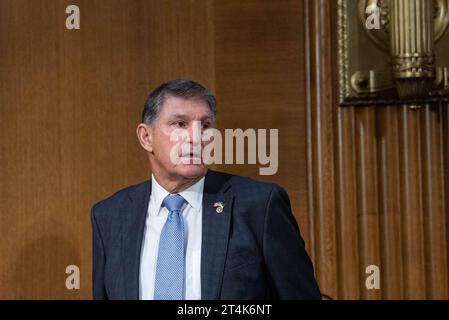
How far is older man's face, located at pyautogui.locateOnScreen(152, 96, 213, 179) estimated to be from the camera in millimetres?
1720

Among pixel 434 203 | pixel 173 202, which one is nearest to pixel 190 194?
pixel 173 202

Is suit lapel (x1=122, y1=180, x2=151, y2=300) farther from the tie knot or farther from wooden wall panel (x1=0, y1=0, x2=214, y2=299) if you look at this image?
wooden wall panel (x1=0, y1=0, x2=214, y2=299)

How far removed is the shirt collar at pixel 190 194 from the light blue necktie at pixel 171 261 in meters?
0.04

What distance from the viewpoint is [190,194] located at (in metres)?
1.77

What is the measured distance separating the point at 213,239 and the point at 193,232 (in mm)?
59

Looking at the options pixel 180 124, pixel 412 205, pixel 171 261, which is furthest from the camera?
pixel 412 205

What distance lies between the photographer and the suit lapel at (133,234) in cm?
166

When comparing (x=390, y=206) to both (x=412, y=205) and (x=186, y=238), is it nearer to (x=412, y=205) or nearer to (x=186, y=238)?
(x=412, y=205)

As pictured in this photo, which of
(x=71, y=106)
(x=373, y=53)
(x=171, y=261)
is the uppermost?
(x=373, y=53)

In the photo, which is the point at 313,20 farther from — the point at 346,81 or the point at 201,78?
the point at 201,78

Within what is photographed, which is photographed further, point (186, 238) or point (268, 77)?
point (268, 77)

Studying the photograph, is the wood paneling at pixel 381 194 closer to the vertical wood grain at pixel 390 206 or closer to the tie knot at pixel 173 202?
the vertical wood grain at pixel 390 206

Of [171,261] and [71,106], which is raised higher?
[71,106]

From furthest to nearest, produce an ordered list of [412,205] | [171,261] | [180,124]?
[412,205] → [180,124] → [171,261]
